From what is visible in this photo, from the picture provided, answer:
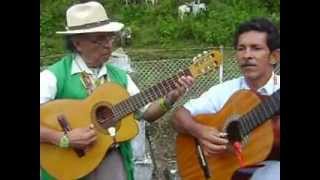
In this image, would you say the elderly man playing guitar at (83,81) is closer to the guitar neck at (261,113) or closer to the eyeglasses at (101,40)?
the eyeglasses at (101,40)

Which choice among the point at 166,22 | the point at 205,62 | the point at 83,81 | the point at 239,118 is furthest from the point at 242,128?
the point at 83,81

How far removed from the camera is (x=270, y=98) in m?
3.05

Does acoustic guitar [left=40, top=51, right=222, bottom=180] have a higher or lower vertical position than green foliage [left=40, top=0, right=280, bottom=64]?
lower

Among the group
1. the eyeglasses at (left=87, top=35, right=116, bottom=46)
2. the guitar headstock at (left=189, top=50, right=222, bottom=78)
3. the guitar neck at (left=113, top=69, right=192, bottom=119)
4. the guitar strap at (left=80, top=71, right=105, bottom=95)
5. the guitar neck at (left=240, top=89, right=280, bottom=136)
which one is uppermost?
the eyeglasses at (left=87, top=35, right=116, bottom=46)

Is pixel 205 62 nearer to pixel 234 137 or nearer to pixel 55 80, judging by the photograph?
pixel 234 137

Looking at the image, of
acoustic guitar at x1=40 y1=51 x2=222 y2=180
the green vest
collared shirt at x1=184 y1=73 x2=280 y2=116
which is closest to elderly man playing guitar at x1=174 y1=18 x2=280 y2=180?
collared shirt at x1=184 y1=73 x2=280 y2=116

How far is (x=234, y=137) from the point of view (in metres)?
3.11

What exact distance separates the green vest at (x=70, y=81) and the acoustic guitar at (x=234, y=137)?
0.21 metres

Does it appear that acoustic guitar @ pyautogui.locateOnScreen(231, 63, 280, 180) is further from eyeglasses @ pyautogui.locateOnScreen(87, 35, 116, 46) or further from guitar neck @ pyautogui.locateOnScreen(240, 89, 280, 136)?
eyeglasses @ pyautogui.locateOnScreen(87, 35, 116, 46)

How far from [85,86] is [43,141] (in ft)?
0.75

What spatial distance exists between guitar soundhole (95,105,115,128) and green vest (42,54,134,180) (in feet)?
0.22

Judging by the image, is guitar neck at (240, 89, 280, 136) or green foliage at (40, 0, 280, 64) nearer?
guitar neck at (240, 89, 280, 136)

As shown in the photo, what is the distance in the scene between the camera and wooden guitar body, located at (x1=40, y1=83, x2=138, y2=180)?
10.2 ft
